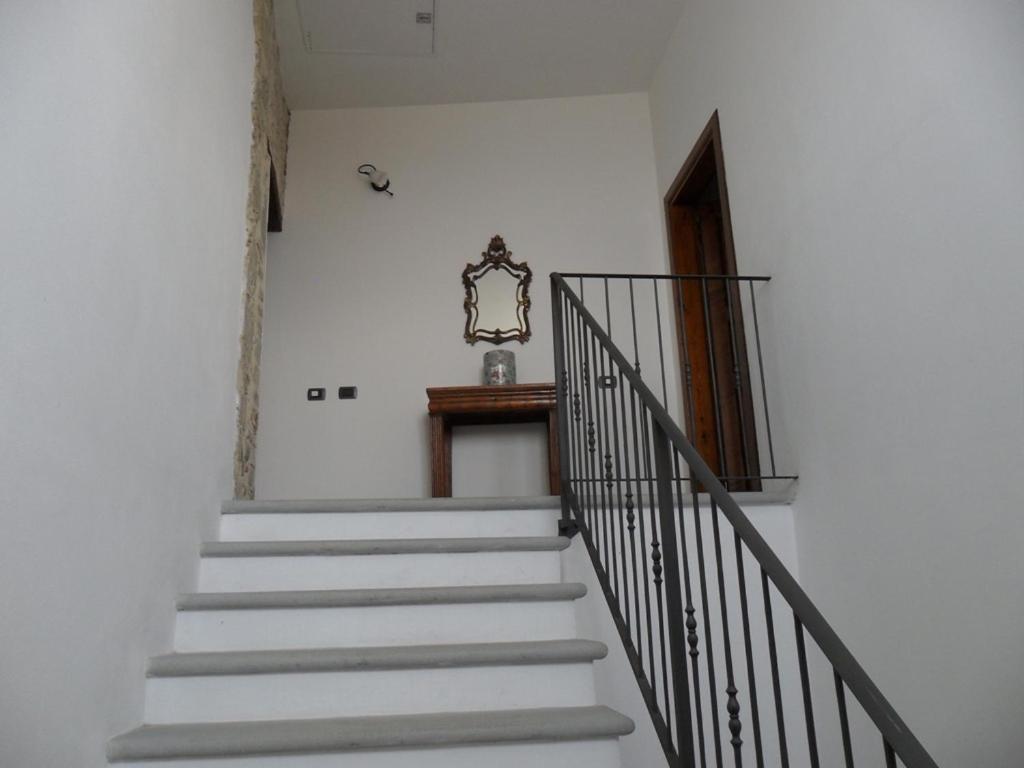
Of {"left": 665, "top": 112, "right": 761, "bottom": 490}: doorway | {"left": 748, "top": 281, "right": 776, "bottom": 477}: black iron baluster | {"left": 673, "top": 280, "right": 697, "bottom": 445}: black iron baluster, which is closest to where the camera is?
{"left": 748, "top": 281, "right": 776, "bottom": 477}: black iron baluster

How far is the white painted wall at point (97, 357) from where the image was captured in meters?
1.55

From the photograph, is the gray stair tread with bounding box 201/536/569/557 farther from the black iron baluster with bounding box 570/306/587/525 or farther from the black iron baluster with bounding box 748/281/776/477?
the black iron baluster with bounding box 748/281/776/477

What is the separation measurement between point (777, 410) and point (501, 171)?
2.83 metres

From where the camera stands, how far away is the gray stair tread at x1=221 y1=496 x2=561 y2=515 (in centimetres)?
286

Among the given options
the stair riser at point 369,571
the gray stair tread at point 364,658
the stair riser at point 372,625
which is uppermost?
the stair riser at point 369,571

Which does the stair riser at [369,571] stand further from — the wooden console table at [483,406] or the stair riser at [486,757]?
the wooden console table at [483,406]

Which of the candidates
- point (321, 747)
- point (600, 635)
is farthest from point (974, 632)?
point (321, 747)

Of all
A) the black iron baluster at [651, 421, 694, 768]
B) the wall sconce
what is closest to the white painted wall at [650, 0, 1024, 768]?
the black iron baluster at [651, 421, 694, 768]

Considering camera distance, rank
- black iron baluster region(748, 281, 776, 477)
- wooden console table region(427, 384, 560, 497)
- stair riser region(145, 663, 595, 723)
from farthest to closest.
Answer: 1. wooden console table region(427, 384, 560, 497)
2. black iron baluster region(748, 281, 776, 477)
3. stair riser region(145, 663, 595, 723)

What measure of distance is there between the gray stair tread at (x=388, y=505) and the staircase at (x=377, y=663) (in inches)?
4.8

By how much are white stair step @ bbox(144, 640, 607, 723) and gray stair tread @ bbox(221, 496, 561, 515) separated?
2.26 ft

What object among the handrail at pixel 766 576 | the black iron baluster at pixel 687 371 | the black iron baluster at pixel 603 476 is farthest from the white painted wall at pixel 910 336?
the black iron baluster at pixel 603 476

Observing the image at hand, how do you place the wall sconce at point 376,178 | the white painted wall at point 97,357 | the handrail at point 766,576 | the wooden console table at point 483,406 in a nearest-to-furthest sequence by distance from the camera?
the handrail at point 766,576 → the white painted wall at point 97,357 → the wooden console table at point 483,406 → the wall sconce at point 376,178

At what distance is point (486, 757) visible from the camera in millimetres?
1956
